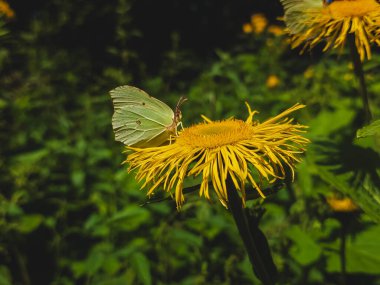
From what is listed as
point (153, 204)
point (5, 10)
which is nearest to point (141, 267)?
point (153, 204)

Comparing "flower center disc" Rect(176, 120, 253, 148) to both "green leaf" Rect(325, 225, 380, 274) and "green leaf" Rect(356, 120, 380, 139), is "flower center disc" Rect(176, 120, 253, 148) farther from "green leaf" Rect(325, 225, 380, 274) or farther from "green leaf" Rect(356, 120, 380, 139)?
"green leaf" Rect(325, 225, 380, 274)

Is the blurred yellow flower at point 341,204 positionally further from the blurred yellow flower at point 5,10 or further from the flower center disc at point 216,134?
the blurred yellow flower at point 5,10

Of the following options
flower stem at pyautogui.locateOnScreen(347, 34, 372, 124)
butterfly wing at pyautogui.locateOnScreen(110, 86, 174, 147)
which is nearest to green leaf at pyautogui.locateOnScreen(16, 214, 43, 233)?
butterfly wing at pyautogui.locateOnScreen(110, 86, 174, 147)

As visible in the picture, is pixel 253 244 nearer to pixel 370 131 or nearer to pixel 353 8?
pixel 370 131

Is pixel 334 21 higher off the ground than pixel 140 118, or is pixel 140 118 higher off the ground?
pixel 334 21

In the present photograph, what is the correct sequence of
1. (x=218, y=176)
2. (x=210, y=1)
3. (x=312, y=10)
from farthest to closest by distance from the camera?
(x=210, y=1) < (x=312, y=10) < (x=218, y=176)

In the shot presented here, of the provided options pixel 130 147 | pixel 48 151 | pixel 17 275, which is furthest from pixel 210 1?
pixel 130 147

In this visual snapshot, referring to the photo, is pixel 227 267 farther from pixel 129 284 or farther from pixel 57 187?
pixel 57 187
